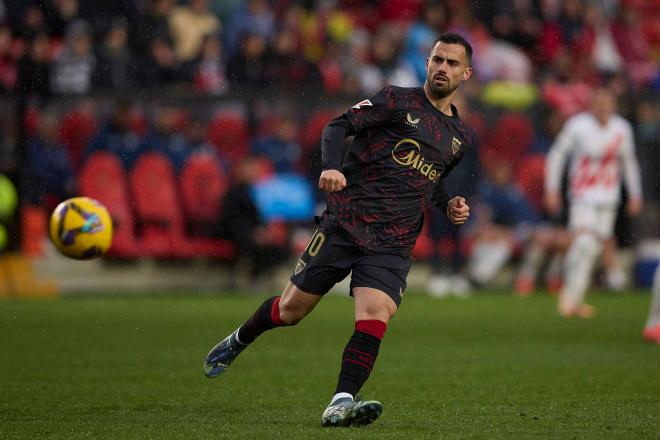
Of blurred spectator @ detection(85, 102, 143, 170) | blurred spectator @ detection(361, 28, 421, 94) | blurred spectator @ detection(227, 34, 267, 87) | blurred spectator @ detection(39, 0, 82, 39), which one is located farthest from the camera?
blurred spectator @ detection(361, 28, 421, 94)

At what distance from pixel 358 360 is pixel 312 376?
2.47 m

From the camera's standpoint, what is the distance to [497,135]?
61.8ft

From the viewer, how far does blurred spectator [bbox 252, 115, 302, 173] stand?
1773cm

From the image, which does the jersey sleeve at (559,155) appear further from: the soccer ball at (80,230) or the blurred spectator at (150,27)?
the blurred spectator at (150,27)

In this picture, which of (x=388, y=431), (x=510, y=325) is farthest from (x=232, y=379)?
(x=510, y=325)

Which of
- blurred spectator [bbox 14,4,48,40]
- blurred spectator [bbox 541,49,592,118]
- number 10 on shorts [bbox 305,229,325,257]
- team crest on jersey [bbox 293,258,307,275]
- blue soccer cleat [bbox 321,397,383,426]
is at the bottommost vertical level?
blue soccer cleat [bbox 321,397,383,426]

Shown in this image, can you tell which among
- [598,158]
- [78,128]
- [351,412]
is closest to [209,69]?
[78,128]

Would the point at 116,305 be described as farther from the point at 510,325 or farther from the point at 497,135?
the point at 497,135

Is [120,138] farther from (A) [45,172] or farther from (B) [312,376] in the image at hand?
(B) [312,376]

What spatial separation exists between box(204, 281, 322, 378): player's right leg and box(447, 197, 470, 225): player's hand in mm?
899

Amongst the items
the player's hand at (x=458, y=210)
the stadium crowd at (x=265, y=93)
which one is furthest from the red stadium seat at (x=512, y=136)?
the player's hand at (x=458, y=210)

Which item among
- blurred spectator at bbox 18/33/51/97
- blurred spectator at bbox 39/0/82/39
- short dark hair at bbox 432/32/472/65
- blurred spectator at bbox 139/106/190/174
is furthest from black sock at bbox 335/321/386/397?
blurred spectator at bbox 39/0/82/39

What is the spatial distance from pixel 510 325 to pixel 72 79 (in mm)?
7577

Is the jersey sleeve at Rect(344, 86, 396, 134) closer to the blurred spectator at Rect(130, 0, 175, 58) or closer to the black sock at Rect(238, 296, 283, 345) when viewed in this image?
the black sock at Rect(238, 296, 283, 345)
